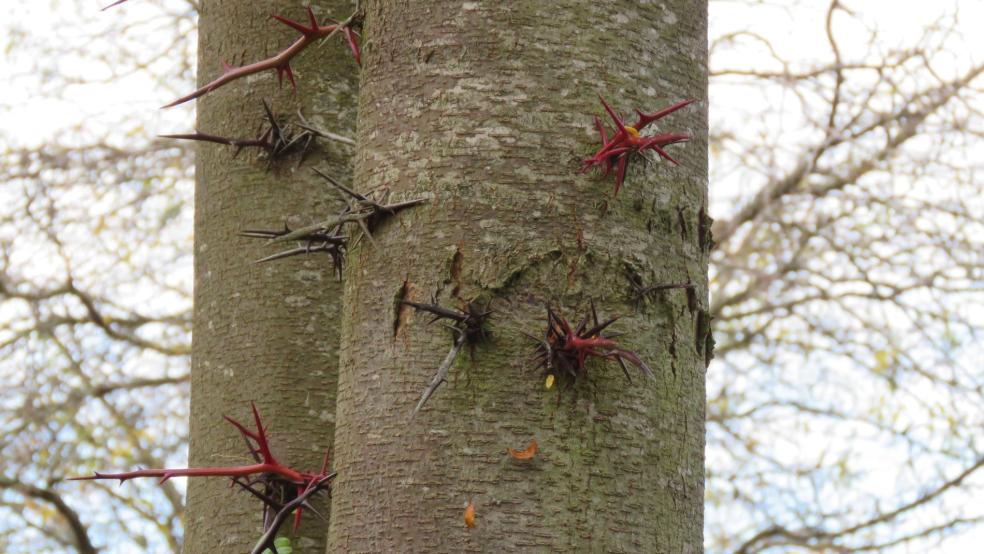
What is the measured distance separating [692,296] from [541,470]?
38cm

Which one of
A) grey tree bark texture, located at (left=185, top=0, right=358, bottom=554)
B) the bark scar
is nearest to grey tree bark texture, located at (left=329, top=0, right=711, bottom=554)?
the bark scar

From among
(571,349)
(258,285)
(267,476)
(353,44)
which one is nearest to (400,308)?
(571,349)

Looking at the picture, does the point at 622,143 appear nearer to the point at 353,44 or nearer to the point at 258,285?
the point at 353,44

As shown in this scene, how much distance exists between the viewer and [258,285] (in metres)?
2.32

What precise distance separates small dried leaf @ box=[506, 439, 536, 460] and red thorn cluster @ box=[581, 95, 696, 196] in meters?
0.37

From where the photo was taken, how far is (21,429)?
24.7 feet

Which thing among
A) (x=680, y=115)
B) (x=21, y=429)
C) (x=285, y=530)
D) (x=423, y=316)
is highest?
(x=21, y=429)

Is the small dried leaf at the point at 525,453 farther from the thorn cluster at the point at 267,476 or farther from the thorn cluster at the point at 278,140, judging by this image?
the thorn cluster at the point at 278,140

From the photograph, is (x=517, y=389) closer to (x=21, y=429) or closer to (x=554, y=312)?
(x=554, y=312)

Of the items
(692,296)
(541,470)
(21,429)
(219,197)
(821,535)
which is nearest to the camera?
(541,470)

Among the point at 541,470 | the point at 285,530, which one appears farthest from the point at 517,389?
the point at 285,530

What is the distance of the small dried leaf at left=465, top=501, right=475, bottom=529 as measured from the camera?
1367 mm

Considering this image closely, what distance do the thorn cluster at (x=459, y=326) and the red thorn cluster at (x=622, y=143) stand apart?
249 millimetres

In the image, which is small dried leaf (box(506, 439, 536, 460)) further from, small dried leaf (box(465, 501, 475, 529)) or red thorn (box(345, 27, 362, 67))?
red thorn (box(345, 27, 362, 67))
